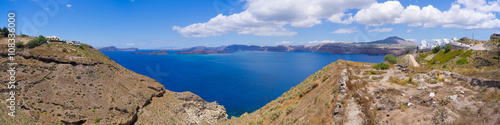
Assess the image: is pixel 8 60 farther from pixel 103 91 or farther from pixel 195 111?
pixel 195 111

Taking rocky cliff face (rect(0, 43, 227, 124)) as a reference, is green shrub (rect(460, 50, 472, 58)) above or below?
above

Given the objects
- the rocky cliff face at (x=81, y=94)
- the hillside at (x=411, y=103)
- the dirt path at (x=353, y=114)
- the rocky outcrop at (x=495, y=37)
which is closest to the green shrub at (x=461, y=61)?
the hillside at (x=411, y=103)

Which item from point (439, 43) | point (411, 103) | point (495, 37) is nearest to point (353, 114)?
point (411, 103)

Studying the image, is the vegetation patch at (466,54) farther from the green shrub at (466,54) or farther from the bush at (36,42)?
the bush at (36,42)

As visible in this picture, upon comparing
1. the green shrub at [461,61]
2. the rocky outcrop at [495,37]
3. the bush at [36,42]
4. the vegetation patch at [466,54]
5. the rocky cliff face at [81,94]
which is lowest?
the rocky cliff face at [81,94]

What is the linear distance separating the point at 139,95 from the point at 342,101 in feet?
140

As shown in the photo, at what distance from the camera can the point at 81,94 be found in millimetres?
35875

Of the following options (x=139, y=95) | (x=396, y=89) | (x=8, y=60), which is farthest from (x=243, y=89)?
(x=396, y=89)

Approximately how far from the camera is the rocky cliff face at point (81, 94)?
3050 centimetres

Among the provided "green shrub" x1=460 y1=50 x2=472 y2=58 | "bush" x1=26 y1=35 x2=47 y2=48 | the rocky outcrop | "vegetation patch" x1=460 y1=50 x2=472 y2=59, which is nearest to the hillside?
"vegetation patch" x1=460 y1=50 x2=472 y2=59

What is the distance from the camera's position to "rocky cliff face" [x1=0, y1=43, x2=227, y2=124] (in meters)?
30.5

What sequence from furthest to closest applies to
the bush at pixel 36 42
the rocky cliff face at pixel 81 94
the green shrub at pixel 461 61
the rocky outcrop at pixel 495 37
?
1. the rocky outcrop at pixel 495 37
2. the green shrub at pixel 461 61
3. the bush at pixel 36 42
4. the rocky cliff face at pixel 81 94

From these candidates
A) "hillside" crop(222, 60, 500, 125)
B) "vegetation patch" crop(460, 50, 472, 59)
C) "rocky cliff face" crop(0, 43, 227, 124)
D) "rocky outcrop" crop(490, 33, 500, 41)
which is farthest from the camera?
"rocky outcrop" crop(490, 33, 500, 41)

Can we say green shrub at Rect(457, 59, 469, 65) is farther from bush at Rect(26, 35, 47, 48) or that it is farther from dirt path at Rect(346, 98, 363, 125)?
bush at Rect(26, 35, 47, 48)
